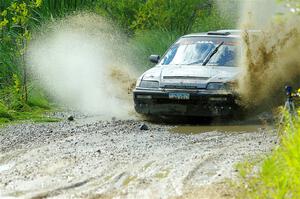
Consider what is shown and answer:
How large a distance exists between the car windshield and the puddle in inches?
56.3

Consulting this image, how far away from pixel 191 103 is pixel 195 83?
33cm

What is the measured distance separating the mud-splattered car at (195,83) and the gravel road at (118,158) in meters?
0.35

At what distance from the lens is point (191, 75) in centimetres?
1458

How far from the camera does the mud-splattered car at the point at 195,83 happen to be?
14195 mm

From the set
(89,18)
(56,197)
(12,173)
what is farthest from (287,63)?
(89,18)

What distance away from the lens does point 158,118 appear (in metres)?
15.4

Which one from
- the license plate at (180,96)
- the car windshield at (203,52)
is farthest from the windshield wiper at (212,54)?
the license plate at (180,96)

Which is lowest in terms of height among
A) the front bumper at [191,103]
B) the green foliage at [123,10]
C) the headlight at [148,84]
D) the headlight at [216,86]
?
the green foliage at [123,10]

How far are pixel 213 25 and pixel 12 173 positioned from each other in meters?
16.1

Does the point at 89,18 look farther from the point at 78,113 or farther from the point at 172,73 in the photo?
the point at 172,73

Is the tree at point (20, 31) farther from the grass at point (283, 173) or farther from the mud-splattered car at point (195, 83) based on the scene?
the grass at point (283, 173)

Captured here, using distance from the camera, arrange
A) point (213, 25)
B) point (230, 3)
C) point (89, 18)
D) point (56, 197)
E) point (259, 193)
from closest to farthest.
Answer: point (259, 193) → point (56, 197) → point (89, 18) → point (213, 25) → point (230, 3)

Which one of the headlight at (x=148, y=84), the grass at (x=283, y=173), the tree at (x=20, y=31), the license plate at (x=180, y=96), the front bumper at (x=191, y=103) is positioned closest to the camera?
the grass at (x=283, y=173)

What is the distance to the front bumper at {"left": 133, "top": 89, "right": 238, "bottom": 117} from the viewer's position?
46.4 feet
